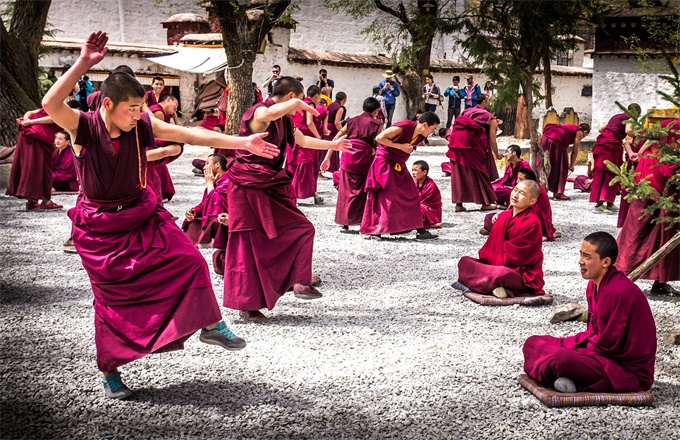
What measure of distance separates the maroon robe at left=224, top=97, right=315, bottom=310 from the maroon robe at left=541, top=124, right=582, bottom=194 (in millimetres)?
7144

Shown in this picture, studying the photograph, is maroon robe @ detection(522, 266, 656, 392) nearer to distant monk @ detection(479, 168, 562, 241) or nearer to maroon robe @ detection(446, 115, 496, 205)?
distant monk @ detection(479, 168, 562, 241)

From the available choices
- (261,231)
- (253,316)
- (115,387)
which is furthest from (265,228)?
(115,387)

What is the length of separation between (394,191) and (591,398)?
15.1 feet

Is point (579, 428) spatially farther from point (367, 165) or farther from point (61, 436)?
point (367, 165)

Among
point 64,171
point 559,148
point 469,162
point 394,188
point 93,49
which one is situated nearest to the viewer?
point 93,49

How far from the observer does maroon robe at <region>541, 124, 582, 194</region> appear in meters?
11.6

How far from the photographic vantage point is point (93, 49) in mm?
3588

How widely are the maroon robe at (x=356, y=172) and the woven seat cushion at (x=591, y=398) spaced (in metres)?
5.00

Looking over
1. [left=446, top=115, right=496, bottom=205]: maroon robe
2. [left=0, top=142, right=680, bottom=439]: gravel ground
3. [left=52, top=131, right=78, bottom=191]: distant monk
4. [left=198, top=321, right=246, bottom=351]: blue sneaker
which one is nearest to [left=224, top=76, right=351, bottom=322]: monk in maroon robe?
[left=0, top=142, right=680, bottom=439]: gravel ground

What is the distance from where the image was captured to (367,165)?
8.75 metres

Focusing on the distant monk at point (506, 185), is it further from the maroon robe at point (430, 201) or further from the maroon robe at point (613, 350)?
Answer: the maroon robe at point (613, 350)

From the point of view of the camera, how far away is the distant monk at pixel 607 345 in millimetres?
3891

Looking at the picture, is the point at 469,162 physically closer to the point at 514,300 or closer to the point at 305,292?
the point at 514,300

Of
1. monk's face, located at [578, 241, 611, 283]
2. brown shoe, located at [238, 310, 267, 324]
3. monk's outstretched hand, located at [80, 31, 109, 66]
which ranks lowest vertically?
brown shoe, located at [238, 310, 267, 324]
